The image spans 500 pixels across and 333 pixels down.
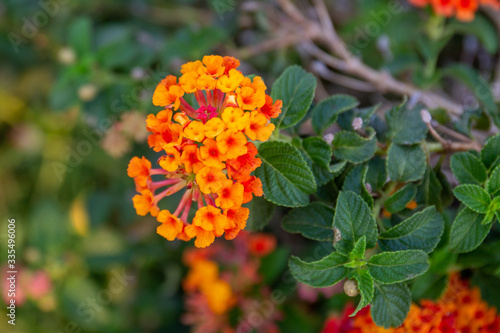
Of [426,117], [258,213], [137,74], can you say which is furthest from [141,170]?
[137,74]

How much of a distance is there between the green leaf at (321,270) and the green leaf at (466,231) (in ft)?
0.82

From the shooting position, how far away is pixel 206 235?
872 millimetres

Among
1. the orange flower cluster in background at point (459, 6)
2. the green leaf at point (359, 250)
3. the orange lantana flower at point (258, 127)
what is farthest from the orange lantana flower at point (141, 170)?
the orange flower cluster in background at point (459, 6)

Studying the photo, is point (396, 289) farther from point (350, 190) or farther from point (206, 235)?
point (206, 235)

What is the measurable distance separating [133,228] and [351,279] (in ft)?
4.73

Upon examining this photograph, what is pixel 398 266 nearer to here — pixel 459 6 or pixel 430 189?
pixel 430 189

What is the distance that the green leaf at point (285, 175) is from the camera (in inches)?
36.7

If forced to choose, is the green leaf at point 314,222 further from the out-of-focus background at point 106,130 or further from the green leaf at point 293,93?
the out-of-focus background at point 106,130

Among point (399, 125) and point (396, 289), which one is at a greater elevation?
point (399, 125)

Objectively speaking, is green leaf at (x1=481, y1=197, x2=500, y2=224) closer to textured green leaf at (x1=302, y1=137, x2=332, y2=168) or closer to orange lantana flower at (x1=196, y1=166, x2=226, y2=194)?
textured green leaf at (x1=302, y1=137, x2=332, y2=168)

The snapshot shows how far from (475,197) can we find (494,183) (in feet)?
0.20

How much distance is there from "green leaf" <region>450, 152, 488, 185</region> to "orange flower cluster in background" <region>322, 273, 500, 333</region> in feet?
1.07

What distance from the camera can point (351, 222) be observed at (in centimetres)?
95

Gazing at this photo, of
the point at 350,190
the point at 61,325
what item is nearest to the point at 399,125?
the point at 350,190
